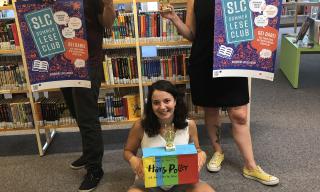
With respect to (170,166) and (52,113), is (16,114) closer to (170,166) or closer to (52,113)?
(52,113)

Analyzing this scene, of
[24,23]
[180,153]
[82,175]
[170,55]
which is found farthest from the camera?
[170,55]

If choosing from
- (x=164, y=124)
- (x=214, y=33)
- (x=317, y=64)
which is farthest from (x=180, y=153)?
(x=317, y=64)

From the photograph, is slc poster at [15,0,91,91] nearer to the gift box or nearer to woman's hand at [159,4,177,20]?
woman's hand at [159,4,177,20]

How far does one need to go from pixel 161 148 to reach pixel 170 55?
1119mm

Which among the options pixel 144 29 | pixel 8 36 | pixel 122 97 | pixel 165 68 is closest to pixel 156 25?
pixel 144 29

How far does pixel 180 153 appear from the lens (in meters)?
1.78

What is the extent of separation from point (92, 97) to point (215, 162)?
0.97 metres

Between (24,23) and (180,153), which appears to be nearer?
(180,153)

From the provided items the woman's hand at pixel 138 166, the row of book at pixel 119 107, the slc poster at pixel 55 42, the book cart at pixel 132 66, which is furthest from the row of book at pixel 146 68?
the woman's hand at pixel 138 166

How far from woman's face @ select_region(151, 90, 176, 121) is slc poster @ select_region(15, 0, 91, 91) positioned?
1.61ft

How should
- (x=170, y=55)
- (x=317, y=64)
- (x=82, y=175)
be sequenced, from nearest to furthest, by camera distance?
(x=82, y=175) < (x=170, y=55) < (x=317, y=64)

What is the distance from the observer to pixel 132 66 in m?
2.77

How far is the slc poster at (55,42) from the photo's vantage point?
2143mm

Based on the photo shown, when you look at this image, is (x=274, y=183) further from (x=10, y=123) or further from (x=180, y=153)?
(x=10, y=123)
